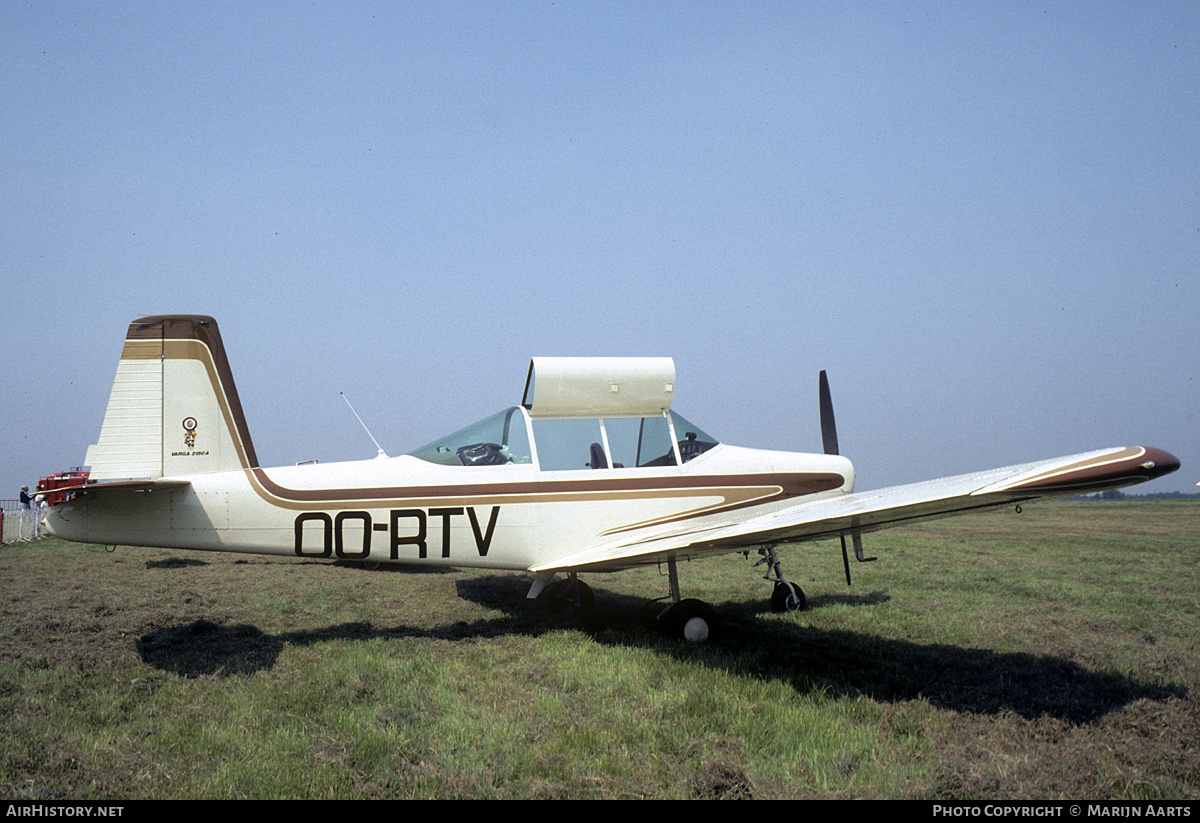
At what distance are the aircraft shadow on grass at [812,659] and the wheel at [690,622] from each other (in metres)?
0.10

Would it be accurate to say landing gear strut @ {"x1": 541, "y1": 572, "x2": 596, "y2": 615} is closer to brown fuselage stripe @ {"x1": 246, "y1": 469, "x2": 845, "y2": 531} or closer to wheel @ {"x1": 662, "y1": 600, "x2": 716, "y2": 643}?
brown fuselage stripe @ {"x1": 246, "y1": 469, "x2": 845, "y2": 531}

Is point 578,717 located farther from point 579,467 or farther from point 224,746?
point 579,467

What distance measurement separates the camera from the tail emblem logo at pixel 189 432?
6.00 metres

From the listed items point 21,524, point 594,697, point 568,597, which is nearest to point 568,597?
point 568,597

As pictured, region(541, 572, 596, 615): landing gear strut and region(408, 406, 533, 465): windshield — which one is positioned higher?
region(408, 406, 533, 465): windshield

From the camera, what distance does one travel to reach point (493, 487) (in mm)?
6496

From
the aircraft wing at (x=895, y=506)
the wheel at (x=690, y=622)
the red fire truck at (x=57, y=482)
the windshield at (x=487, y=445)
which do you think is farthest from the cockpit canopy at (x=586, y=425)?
the red fire truck at (x=57, y=482)

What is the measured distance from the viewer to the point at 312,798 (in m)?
2.98

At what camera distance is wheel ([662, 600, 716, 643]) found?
597 centimetres

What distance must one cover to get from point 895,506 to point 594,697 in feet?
7.48

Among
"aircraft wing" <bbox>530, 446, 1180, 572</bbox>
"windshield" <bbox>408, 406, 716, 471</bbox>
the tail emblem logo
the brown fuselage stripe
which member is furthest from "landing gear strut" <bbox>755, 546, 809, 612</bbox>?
the tail emblem logo

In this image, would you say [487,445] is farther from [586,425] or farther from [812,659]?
[812,659]

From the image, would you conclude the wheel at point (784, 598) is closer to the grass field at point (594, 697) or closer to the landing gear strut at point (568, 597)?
the grass field at point (594, 697)

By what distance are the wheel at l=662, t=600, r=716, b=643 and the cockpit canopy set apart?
1.58 m
